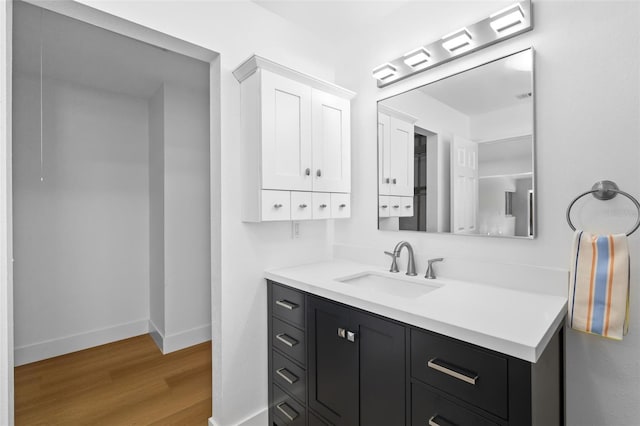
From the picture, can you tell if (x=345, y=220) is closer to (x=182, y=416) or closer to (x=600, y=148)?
(x=600, y=148)

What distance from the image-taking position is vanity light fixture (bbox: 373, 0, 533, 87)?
143 centimetres

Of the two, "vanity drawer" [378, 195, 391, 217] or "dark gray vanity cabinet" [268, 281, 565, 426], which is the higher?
"vanity drawer" [378, 195, 391, 217]

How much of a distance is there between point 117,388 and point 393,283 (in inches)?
86.0

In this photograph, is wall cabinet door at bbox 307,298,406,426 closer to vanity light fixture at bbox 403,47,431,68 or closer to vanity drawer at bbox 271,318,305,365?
vanity drawer at bbox 271,318,305,365

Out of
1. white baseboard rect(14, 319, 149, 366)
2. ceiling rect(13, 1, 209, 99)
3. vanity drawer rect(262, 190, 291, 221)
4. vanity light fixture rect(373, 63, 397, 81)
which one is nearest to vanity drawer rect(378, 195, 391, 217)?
vanity drawer rect(262, 190, 291, 221)

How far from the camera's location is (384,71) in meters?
1.96

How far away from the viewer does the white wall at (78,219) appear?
2674 millimetres

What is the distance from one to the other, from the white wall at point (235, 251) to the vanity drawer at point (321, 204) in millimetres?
304

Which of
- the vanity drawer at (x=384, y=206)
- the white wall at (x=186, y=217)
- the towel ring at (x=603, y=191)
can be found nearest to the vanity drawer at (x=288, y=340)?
the vanity drawer at (x=384, y=206)

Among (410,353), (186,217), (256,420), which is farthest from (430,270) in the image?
(186,217)

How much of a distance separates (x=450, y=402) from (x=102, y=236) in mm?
3284

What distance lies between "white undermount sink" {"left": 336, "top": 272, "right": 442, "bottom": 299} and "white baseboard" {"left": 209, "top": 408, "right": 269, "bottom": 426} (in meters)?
1.00

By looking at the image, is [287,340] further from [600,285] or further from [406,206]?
[600,285]

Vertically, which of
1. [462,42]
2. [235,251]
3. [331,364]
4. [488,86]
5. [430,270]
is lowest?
[331,364]
